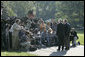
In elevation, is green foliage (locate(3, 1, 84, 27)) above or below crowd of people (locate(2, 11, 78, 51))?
below

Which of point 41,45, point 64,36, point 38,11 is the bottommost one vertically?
point 38,11

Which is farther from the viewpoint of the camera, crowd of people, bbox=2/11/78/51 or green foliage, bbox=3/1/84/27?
green foliage, bbox=3/1/84/27

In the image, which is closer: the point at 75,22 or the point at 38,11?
the point at 75,22

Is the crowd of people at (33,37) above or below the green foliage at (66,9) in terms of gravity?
above

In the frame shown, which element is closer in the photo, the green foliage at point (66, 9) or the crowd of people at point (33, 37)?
the crowd of people at point (33, 37)

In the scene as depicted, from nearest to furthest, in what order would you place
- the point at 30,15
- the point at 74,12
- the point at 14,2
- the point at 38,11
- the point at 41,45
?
1. the point at 41,45
2. the point at 30,15
3. the point at 74,12
4. the point at 14,2
5. the point at 38,11

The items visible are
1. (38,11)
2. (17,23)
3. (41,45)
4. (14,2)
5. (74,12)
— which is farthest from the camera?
(38,11)

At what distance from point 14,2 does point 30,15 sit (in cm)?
6171

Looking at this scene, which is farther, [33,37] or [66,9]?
[66,9]

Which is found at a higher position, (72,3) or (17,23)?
(17,23)

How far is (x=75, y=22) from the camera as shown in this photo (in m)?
65.2

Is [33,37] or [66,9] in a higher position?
[33,37]

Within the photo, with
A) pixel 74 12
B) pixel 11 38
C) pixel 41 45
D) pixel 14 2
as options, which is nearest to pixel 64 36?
pixel 41 45

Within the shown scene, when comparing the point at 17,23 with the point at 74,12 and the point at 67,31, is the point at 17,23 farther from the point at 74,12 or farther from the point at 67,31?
the point at 74,12
